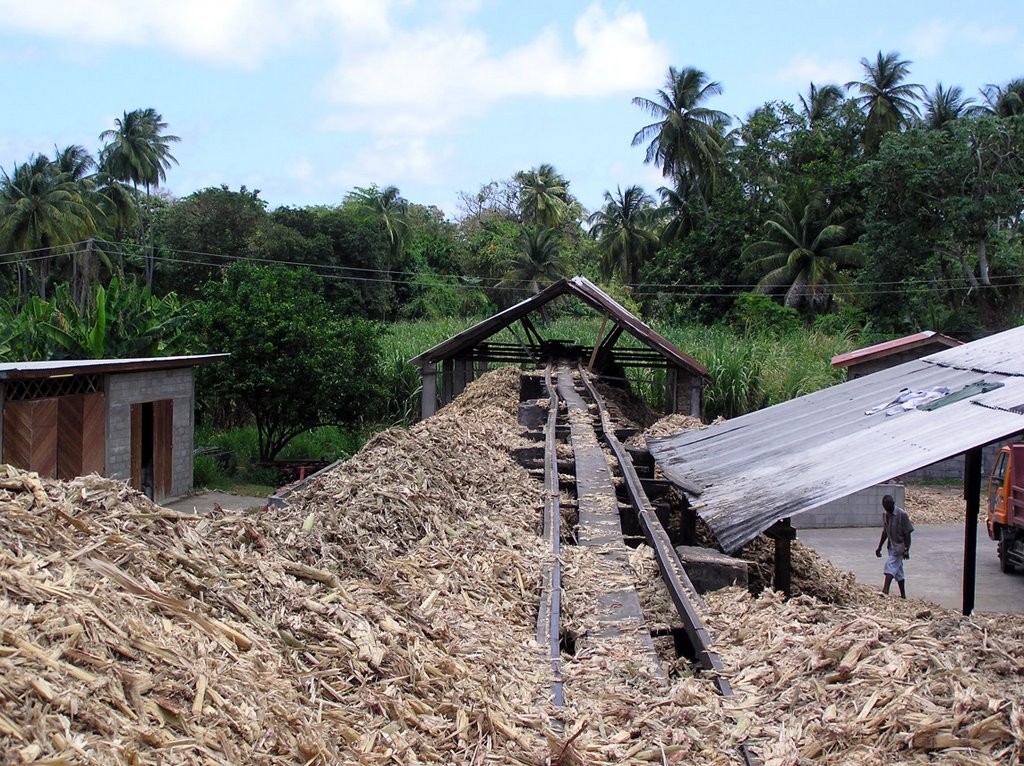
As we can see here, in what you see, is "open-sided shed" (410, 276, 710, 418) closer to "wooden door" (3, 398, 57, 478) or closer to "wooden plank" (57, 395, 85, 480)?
→ "wooden plank" (57, 395, 85, 480)

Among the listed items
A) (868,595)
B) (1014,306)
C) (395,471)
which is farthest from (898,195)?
(395,471)

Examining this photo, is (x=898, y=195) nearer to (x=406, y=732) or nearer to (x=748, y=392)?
(x=748, y=392)

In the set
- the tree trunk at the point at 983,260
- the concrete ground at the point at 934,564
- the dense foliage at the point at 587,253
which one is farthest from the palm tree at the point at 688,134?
the concrete ground at the point at 934,564

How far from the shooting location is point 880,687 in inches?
154

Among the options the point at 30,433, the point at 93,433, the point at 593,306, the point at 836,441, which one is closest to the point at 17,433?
the point at 30,433

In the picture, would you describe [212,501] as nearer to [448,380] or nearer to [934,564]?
[448,380]

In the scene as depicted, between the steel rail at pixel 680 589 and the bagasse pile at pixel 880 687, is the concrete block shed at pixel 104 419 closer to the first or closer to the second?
the steel rail at pixel 680 589

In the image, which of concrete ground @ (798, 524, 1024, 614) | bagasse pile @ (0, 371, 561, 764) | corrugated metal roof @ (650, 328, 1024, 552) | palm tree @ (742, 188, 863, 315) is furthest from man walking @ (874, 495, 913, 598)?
palm tree @ (742, 188, 863, 315)

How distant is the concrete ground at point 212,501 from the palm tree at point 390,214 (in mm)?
28646

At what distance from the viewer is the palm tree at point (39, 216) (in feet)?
140

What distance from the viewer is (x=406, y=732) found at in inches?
137

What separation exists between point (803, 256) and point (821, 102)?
13.8 meters

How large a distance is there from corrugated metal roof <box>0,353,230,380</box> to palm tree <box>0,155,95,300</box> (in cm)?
2885

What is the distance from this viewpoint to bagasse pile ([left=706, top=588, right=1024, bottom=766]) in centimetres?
348
